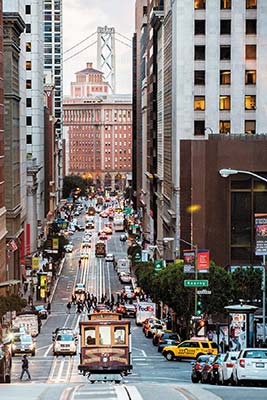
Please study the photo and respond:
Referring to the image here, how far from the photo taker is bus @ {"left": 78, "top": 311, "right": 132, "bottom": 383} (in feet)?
Result: 151

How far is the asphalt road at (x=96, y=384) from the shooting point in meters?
20.6

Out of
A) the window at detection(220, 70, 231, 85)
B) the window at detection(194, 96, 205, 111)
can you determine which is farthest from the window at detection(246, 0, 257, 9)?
the window at detection(194, 96, 205, 111)

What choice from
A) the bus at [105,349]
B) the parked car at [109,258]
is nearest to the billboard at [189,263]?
the bus at [105,349]

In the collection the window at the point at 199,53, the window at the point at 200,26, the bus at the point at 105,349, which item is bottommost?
the bus at the point at 105,349

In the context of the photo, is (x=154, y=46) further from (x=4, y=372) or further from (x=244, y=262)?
(x=4, y=372)

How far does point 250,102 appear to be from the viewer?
102 m

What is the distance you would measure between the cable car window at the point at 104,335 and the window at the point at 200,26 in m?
59.6

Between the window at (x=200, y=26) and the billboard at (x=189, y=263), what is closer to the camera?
the billboard at (x=189, y=263)

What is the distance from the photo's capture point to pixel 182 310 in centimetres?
7094

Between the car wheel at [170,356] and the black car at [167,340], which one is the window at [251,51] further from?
the car wheel at [170,356]

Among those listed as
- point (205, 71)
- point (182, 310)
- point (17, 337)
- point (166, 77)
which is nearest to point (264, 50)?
point (205, 71)

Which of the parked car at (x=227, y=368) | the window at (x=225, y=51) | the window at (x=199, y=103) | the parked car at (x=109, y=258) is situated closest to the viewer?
the parked car at (x=227, y=368)

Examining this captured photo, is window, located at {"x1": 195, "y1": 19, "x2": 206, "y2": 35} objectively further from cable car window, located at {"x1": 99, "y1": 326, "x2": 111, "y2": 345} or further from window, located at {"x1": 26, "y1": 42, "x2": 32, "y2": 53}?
window, located at {"x1": 26, "y1": 42, "x2": 32, "y2": 53}

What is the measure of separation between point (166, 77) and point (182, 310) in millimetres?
58465
